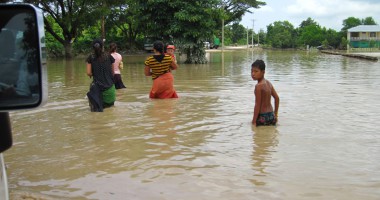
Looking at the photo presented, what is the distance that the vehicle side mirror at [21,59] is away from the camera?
59.2 inches

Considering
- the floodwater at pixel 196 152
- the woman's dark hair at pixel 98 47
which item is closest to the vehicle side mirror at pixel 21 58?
the floodwater at pixel 196 152

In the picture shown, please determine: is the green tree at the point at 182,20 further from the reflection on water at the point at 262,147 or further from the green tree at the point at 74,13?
the reflection on water at the point at 262,147

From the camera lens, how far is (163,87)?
9.71 m

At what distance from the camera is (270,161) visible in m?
5.01

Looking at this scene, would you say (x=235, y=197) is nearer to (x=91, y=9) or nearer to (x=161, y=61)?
(x=161, y=61)

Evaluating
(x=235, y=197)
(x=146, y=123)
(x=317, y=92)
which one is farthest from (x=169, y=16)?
(x=235, y=197)

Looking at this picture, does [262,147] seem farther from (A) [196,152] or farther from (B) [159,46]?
(B) [159,46]

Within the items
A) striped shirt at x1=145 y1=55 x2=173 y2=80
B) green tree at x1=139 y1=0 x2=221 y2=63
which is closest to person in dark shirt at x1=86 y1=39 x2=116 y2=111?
striped shirt at x1=145 y1=55 x2=173 y2=80

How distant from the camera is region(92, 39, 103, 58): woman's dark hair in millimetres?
8070

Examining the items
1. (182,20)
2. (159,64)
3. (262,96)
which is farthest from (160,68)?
(182,20)

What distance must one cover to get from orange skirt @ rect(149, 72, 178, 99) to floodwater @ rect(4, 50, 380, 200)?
335 mm

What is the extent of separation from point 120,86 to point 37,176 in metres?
7.71

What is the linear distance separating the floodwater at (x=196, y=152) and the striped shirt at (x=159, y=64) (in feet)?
2.36

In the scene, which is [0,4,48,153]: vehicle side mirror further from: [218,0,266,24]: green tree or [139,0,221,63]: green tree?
[218,0,266,24]: green tree
